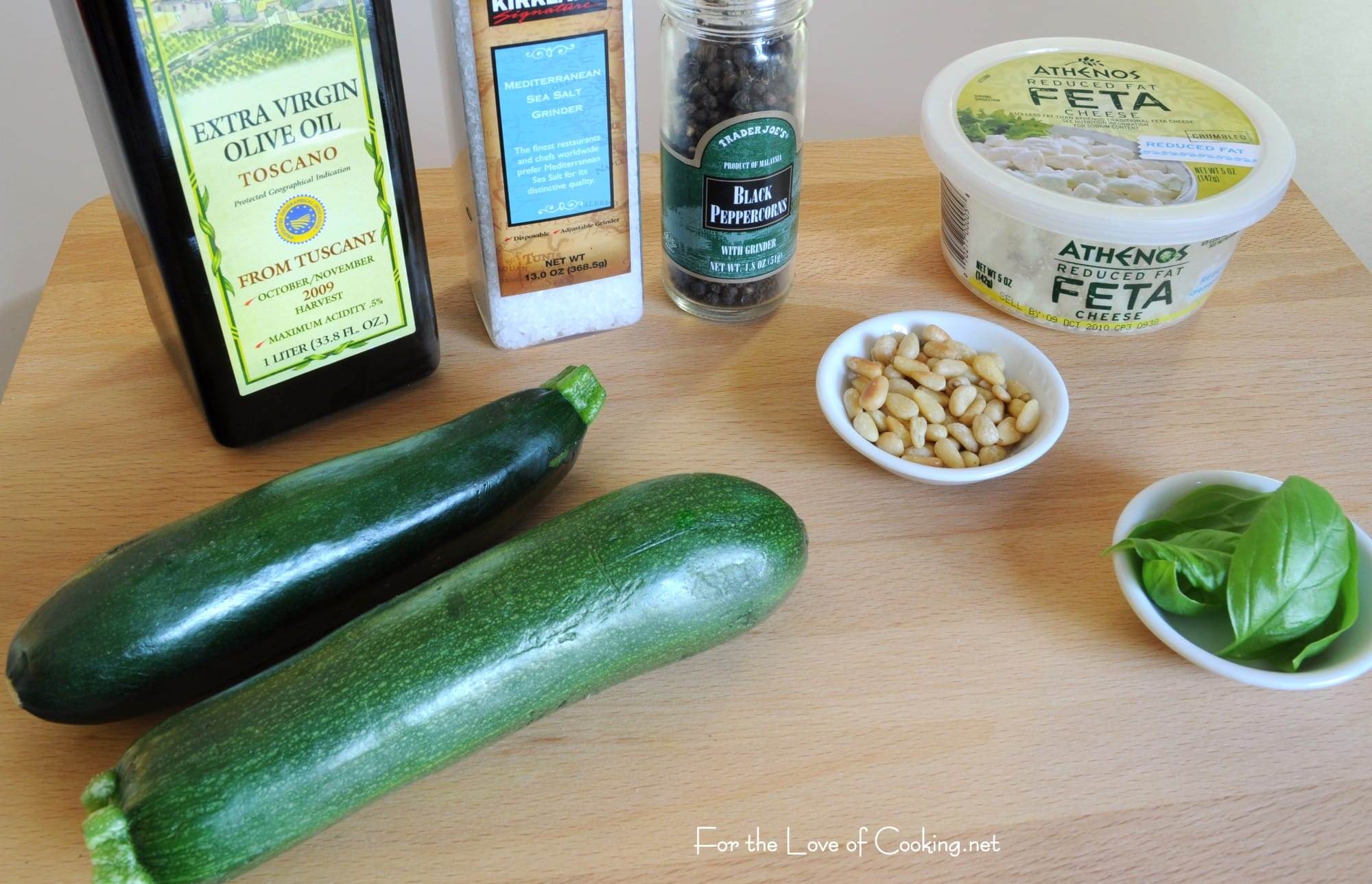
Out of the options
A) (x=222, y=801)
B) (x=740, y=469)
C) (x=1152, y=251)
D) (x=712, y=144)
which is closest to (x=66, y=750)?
(x=222, y=801)

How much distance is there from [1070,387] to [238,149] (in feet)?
1.93

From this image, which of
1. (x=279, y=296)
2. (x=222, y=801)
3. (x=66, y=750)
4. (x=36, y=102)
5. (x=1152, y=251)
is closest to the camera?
(x=222, y=801)

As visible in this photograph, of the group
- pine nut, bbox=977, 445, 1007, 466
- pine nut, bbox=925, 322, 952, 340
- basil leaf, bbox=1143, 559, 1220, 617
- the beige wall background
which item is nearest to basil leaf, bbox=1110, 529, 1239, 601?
basil leaf, bbox=1143, 559, 1220, 617

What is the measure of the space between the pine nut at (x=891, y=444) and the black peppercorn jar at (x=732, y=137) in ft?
0.58

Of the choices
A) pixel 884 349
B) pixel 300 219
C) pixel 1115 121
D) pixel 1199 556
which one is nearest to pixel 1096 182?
pixel 1115 121

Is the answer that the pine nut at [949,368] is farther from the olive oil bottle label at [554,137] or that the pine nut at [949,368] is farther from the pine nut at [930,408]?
the olive oil bottle label at [554,137]

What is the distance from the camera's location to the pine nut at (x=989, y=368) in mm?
812

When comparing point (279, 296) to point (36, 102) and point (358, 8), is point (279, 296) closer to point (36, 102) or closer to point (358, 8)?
point (358, 8)

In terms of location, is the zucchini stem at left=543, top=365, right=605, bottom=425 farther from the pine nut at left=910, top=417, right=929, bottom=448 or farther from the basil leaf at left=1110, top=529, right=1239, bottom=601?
the basil leaf at left=1110, top=529, right=1239, bottom=601

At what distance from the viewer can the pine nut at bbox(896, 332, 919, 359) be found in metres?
0.83

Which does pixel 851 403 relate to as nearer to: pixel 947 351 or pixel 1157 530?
pixel 947 351

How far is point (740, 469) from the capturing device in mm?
796

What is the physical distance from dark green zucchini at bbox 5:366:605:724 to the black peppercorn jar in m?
0.20

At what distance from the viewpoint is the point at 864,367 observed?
808mm
